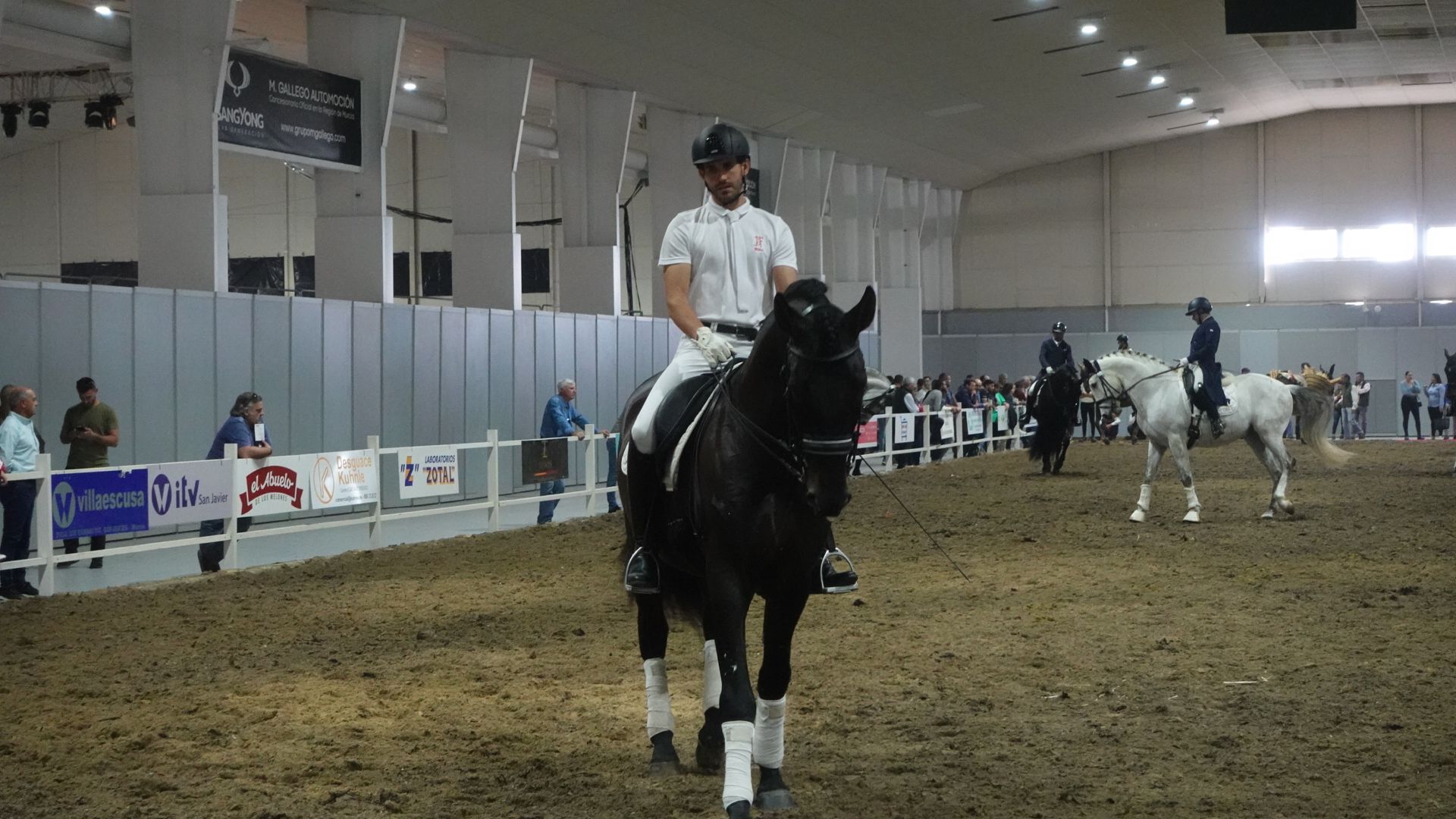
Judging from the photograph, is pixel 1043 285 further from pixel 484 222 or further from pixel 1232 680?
pixel 1232 680

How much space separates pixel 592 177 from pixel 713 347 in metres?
21.5

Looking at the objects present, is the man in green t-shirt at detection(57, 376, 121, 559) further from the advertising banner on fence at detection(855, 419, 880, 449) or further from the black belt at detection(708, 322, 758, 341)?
Result: the advertising banner on fence at detection(855, 419, 880, 449)

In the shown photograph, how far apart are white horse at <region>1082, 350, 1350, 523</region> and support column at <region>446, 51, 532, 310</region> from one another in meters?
11.0

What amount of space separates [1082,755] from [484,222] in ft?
61.8

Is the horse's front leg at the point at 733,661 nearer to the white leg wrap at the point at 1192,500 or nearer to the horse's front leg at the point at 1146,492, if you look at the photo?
the horse's front leg at the point at 1146,492

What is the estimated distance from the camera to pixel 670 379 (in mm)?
5180

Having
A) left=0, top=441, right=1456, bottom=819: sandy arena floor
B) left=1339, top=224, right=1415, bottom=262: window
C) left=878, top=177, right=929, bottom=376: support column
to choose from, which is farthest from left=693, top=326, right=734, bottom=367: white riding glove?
left=1339, top=224, right=1415, bottom=262: window

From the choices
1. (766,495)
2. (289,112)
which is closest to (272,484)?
(289,112)

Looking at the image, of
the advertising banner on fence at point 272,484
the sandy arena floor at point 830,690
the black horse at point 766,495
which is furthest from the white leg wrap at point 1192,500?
the black horse at point 766,495

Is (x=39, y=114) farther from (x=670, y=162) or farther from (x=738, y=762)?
(x=738, y=762)

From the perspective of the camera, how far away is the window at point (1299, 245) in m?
41.5

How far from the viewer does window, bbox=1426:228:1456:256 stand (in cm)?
4044

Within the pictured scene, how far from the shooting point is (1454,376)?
74.5 ft

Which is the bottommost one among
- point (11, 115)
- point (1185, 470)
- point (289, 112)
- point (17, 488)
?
point (1185, 470)
